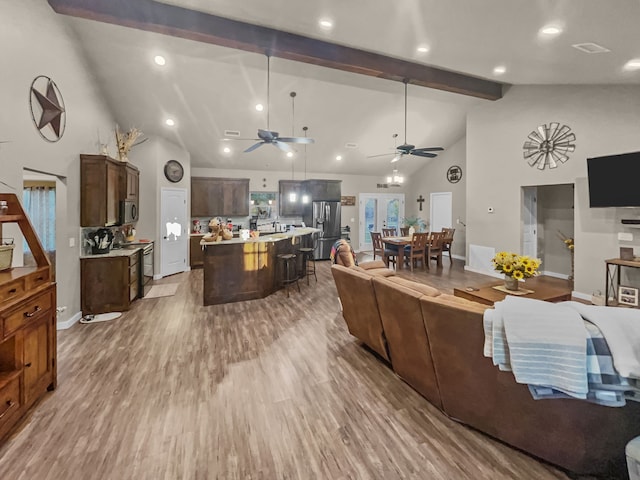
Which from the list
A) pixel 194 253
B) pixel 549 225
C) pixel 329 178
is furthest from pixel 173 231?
pixel 549 225

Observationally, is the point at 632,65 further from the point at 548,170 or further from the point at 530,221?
the point at 530,221

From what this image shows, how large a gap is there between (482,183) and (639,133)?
270 centimetres

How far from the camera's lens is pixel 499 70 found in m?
4.54

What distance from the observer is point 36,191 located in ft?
15.1

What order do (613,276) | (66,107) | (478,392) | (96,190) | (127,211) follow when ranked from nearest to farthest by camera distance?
1. (478,392)
2. (66,107)
3. (96,190)
4. (613,276)
5. (127,211)

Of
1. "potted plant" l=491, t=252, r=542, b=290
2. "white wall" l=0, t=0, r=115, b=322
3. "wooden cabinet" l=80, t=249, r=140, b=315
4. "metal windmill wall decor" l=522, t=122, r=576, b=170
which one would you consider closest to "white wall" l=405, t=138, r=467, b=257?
"metal windmill wall decor" l=522, t=122, r=576, b=170

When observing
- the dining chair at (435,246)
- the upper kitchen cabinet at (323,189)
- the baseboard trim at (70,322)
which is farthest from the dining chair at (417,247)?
the baseboard trim at (70,322)

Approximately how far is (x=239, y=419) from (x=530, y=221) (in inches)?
275

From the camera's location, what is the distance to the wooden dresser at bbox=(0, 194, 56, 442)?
6.49ft

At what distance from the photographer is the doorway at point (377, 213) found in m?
10.7

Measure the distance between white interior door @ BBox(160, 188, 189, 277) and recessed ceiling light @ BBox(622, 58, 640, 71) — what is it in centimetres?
796

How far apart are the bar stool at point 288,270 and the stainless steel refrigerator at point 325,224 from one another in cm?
298

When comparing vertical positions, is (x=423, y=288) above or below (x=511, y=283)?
above

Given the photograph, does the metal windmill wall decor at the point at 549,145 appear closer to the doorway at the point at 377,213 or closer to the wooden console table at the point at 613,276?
the wooden console table at the point at 613,276
